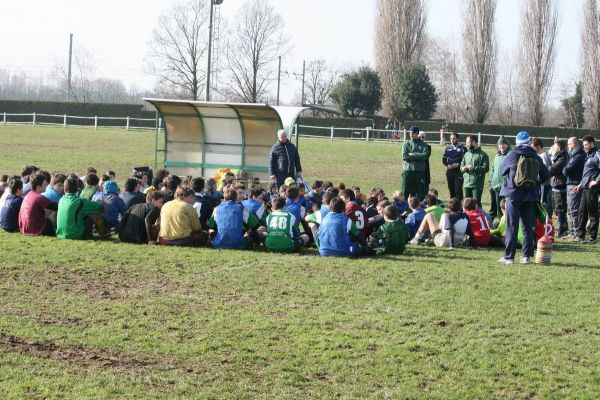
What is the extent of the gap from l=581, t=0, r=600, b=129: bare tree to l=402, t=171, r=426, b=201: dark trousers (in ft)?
143

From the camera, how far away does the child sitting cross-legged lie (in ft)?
49.8

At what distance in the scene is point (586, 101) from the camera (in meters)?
62.2

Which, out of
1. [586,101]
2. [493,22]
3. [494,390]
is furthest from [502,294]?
[493,22]

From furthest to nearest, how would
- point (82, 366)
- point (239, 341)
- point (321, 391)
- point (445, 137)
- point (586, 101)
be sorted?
1. point (586, 101)
2. point (445, 137)
3. point (239, 341)
4. point (82, 366)
5. point (321, 391)

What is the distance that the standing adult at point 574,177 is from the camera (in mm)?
16953

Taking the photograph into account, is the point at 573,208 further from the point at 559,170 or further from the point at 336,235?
the point at 336,235

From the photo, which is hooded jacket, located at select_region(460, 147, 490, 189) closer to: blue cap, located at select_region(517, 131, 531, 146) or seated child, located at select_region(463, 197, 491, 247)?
seated child, located at select_region(463, 197, 491, 247)

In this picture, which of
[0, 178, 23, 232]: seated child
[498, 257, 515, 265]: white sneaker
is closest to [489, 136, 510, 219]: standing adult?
[498, 257, 515, 265]: white sneaker

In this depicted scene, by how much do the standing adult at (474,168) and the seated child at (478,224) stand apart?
405 centimetres

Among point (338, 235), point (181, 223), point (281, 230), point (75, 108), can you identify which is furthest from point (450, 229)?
point (75, 108)

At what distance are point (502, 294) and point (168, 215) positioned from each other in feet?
17.5

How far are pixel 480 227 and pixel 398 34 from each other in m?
55.4

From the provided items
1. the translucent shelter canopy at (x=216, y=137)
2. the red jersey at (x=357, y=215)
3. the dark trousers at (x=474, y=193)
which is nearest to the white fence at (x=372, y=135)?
the translucent shelter canopy at (x=216, y=137)

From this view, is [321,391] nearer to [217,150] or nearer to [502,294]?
[502,294]
